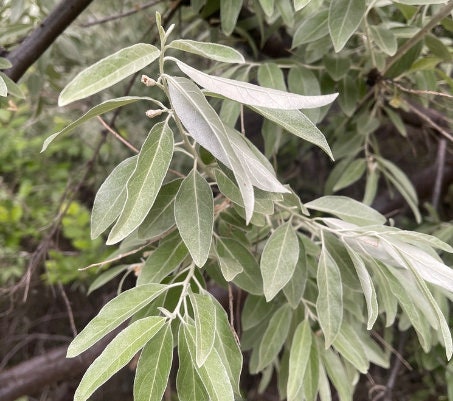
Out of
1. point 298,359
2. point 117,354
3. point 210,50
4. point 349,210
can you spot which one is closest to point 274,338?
point 298,359

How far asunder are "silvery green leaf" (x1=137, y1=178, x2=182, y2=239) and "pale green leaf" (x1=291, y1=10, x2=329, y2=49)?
315 mm

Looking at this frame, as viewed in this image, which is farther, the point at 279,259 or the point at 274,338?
the point at 274,338

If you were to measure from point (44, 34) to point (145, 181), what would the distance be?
430 millimetres

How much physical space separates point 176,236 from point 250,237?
17 centimetres

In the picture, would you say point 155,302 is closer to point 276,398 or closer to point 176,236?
point 176,236


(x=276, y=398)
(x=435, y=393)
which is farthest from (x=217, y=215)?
(x=276, y=398)

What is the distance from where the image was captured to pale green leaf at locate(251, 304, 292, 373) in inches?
26.0

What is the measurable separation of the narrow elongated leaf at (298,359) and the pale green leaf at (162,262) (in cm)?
17

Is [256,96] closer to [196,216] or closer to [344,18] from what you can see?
[196,216]

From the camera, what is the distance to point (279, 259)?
0.54 metres

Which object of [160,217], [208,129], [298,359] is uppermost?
[208,129]

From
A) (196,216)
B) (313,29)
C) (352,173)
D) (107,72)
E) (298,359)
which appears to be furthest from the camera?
(352,173)

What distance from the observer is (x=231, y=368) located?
51 centimetres

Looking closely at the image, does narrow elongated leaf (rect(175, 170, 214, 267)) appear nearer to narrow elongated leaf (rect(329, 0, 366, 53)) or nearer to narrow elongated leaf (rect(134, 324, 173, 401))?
narrow elongated leaf (rect(134, 324, 173, 401))
